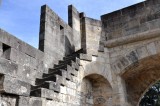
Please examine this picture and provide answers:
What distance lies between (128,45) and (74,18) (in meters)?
2.09

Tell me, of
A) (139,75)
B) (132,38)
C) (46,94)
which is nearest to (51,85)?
(46,94)

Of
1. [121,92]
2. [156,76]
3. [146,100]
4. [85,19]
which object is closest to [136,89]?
[156,76]

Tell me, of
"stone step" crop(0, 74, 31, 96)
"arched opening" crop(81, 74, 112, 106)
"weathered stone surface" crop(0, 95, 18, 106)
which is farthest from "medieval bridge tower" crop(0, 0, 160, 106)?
"weathered stone surface" crop(0, 95, 18, 106)

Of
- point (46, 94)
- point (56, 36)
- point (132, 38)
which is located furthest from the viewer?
point (56, 36)

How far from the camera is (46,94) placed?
186 inches

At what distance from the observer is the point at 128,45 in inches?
267

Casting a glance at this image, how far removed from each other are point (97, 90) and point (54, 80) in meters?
1.98

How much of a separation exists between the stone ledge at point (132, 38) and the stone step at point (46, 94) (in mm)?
2691

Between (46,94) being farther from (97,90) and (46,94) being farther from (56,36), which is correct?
(56,36)

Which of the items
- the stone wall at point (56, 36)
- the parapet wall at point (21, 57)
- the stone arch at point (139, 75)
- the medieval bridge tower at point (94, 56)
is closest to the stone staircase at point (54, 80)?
the medieval bridge tower at point (94, 56)

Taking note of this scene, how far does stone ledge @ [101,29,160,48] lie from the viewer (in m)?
6.36

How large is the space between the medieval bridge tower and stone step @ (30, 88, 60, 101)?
22mm

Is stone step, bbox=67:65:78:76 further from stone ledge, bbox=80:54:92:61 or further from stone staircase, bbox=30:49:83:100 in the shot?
stone ledge, bbox=80:54:92:61

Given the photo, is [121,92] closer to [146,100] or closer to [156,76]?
[156,76]
